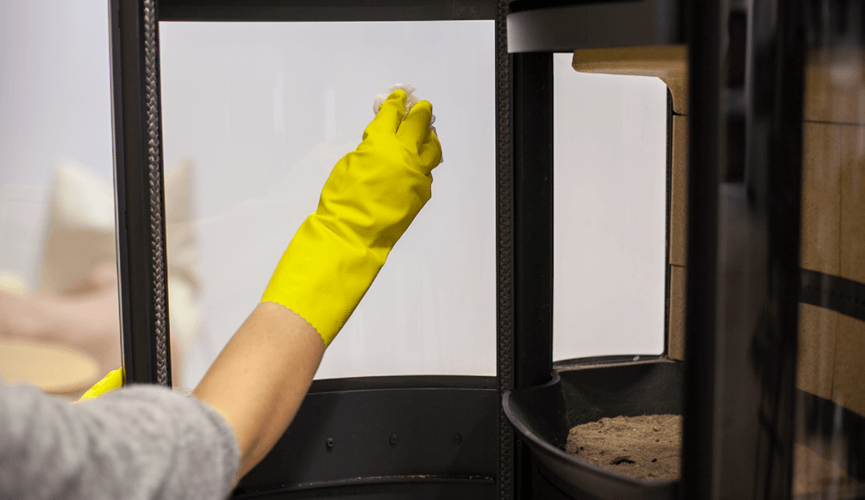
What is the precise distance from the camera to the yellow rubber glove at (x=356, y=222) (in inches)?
32.5

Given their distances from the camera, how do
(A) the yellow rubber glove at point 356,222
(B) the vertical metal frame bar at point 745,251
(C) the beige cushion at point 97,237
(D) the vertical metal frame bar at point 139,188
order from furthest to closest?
1. (C) the beige cushion at point 97,237
2. (D) the vertical metal frame bar at point 139,188
3. (A) the yellow rubber glove at point 356,222
4. (B) the vertical metal frame bar at point 745,251

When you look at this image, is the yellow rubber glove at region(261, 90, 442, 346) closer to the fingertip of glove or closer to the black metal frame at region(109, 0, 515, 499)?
the fingertip of glove

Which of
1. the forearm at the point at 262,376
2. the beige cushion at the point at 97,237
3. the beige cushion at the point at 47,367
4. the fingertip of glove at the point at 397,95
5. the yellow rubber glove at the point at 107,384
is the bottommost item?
the yellow rubber glove at the point at 107,384

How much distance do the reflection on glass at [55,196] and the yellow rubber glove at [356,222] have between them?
1.29 feet

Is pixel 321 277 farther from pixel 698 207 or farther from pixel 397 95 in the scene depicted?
pixel 698 207

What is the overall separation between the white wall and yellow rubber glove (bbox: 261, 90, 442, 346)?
0.24 metres

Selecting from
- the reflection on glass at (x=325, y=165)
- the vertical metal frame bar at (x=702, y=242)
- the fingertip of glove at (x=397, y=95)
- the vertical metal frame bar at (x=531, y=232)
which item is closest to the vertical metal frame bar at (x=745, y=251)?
the vertical metal frame bar at (x=702, y=242)

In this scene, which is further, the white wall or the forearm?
the white wall

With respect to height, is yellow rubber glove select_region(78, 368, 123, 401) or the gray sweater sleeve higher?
the gray sweater sleeve

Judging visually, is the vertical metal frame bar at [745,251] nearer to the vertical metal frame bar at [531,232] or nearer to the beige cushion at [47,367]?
the vertical metal frame bar at [531,232]

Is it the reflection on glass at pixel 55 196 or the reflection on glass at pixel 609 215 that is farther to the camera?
the reflection on glass at pixel 609 215

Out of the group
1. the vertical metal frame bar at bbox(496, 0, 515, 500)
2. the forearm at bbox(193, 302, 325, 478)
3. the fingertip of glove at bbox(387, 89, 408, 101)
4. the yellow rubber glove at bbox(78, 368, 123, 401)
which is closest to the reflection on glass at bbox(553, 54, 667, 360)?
the vertical metal frame bar at bbox(496, 0, 515, 500)

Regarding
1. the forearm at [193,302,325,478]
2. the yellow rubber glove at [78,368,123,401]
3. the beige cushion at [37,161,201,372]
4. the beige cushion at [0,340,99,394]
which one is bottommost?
the yellow rubber glove at [78,368,123,401]

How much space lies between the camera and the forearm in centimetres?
68
